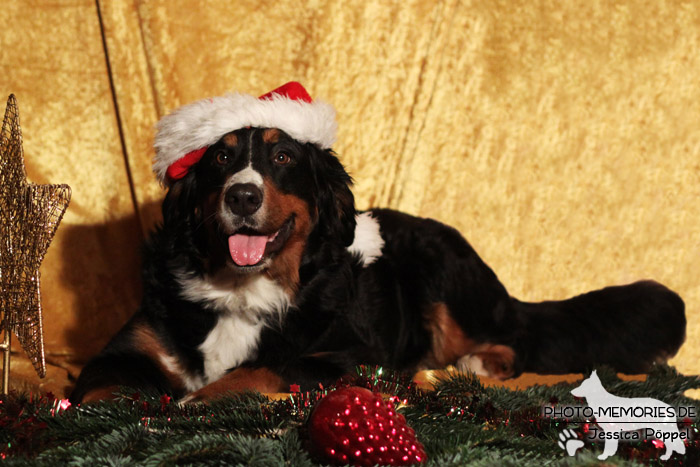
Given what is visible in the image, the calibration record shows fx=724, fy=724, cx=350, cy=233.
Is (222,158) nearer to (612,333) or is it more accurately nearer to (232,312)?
(232,312)

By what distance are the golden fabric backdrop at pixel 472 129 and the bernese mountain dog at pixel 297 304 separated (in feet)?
A: 2.09

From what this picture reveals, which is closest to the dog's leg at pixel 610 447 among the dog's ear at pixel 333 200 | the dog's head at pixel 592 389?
the dog's head at pixel 592 389

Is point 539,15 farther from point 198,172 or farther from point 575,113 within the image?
point 198,172

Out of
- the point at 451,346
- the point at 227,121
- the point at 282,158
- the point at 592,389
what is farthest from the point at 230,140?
the point at 592,389

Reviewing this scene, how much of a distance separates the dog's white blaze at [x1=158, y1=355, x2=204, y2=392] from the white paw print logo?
135cm

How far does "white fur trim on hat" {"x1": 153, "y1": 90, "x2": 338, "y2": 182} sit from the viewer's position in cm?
253

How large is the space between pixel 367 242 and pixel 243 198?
78cm

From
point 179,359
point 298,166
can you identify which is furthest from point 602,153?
point 179,359

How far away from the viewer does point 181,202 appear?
8.71 ft

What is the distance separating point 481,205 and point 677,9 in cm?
138

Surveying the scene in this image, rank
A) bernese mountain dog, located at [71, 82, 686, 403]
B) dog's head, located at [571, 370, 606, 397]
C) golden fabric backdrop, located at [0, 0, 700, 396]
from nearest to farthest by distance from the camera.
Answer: dog's head, located at [571, 370, 606, 397] → bernese mountain dog, located at [71, 82, 686, 403] → golden fabric backdrop, located at [0, 0, 700, 396]

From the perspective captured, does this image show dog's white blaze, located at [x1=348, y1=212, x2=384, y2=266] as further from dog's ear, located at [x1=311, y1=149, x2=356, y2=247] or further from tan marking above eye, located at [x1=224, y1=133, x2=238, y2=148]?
tan marking above eye, located at [x1=224, y1=133, x2=238, y2=148]

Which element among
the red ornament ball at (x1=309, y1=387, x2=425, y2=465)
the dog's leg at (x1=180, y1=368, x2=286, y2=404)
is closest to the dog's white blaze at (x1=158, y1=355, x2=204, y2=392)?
the dog's leg at (x1=180, y1=368, x2=286, y2=404)

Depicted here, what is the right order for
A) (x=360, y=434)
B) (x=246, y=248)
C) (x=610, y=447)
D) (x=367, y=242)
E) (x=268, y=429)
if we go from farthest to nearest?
(x=367, y=242) → (x=246, y=248) → (x=268, y=429) → (x=610, y=447) → (x=360, y=434)
